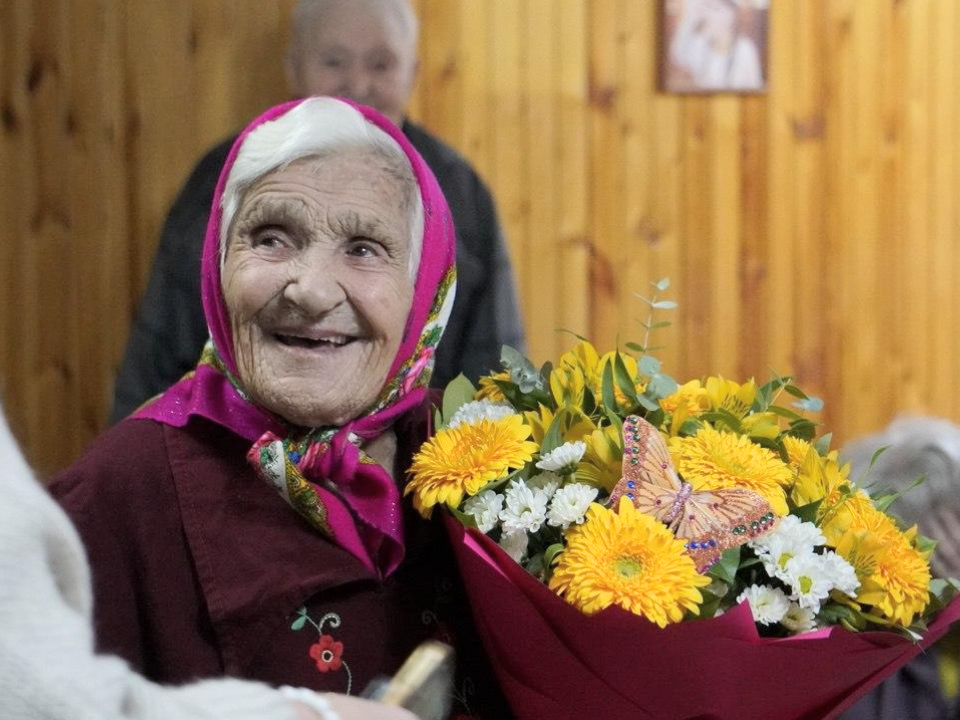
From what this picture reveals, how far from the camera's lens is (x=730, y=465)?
88 centimetres

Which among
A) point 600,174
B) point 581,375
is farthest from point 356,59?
point 581,375

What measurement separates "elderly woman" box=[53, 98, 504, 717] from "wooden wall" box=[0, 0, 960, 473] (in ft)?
3.14

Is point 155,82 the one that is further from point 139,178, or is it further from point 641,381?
point 641,381

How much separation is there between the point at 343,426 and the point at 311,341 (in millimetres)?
89

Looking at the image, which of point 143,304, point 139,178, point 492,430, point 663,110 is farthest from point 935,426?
point 139,178

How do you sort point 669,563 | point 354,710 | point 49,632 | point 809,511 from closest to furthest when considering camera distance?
point 49,632 → point 354,710 → point 669,563 → point 809,511

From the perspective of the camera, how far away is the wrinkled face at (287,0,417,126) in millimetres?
1855

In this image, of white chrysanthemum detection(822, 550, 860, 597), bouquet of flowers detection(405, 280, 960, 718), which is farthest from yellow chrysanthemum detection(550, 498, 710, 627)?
white chrysanthemum detection(822, 550, 860, 597)

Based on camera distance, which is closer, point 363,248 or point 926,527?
A: point 363,248

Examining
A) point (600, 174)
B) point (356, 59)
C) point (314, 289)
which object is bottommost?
point (314, 289)

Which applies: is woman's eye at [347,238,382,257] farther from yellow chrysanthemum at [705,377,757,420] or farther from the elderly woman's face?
yellow chrysanthemum at [705,377,757,420]

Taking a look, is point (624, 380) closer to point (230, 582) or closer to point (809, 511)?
point (809, 511)

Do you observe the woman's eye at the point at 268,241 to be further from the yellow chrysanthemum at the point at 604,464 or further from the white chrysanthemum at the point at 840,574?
the white chrysanthemum at the point at 840,574

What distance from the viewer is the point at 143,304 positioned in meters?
1.84
